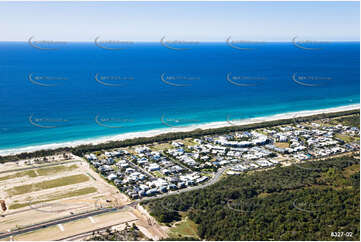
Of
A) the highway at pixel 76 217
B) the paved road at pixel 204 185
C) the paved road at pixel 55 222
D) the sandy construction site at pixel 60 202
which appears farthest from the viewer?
the paved road at pixel 204 185

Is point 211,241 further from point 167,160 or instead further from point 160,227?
point 167,160

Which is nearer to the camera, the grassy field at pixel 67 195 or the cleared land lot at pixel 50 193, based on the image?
the cleared land lot at pixel 50 193

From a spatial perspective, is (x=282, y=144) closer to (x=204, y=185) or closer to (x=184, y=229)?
(x=204, y=185)
